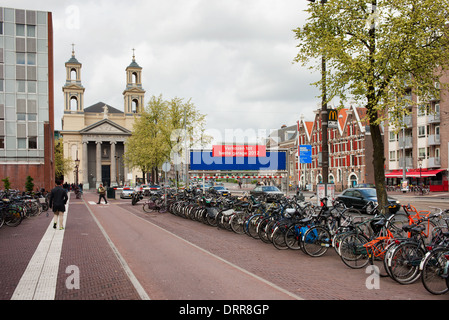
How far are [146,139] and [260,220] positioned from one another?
140 ft

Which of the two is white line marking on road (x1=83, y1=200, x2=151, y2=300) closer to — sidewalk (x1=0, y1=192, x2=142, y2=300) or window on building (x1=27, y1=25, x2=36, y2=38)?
sidewalk (x1=0, y1=192, x2=142, y2=300)

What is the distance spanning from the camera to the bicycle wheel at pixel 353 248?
340 inches

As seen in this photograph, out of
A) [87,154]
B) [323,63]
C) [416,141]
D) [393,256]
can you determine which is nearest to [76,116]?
[87,154]

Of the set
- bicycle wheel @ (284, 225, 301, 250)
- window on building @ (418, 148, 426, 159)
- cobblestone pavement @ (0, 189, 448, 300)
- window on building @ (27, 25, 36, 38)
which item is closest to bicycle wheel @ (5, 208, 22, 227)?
cobblestone pavement @ (0, 189, 448, 300)

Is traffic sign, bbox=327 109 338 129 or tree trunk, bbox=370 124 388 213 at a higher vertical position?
traffic sign, bbox=327 109 338 129

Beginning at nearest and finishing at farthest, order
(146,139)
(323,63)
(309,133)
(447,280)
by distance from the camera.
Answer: (447,280) < (323,63) < (146,139) < (309,133)

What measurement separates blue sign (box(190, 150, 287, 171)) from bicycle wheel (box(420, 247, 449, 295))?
22670 millimetres

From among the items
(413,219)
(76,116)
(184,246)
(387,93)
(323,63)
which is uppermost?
(76,116)

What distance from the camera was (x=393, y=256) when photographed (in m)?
7.40

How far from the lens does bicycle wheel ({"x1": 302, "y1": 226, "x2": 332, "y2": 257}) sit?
10102 mm

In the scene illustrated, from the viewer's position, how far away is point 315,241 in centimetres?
1012

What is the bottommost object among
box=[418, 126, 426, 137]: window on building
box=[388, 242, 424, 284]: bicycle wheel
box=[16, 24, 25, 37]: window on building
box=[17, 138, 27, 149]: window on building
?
box=[388, 242, 424, 284]: bicycle wheel

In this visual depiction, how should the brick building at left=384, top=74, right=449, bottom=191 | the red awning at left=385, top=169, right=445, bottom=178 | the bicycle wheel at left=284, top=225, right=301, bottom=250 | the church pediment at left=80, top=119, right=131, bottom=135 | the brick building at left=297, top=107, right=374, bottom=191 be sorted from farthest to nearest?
the church pediment at left=80, top=119, right=131, bottom=135 < the brick building at left=297, top=107, right=374, bottom=191 < the red awning at left=385, top=169, right=445, bottom=178 < the brick building at left=384, top=74, right=449, bottom=191 < the bicycle wheel at left=284, top=225, right=301, bottom=250

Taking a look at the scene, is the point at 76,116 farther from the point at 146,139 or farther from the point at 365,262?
the point at 365,262
